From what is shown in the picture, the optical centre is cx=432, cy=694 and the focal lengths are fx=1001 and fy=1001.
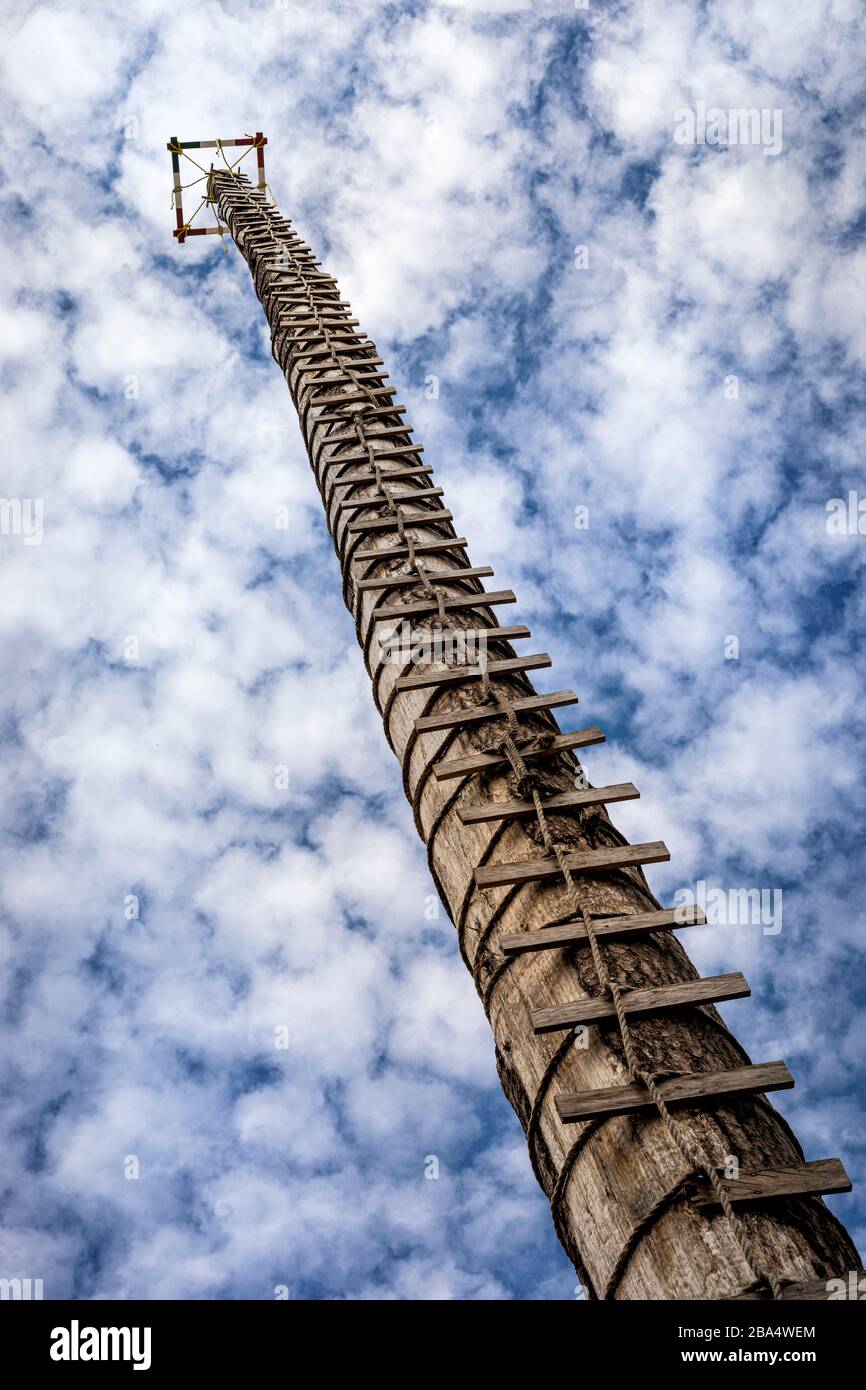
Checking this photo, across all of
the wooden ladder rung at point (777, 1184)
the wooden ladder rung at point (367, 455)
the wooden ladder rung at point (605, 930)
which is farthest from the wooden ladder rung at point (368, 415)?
the wooden ladder rung at point (777, 1184)

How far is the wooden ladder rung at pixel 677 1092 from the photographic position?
9.61 feet

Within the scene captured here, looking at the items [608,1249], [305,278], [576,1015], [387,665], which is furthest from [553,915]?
[305,278]

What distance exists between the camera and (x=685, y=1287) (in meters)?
2.65

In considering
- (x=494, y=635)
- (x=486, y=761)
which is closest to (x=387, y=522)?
(x=494, y=635)

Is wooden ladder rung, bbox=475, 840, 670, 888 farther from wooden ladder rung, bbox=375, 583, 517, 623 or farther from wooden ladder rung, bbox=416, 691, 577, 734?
wooden ladder rung, bbox=375, 583, 517, 623

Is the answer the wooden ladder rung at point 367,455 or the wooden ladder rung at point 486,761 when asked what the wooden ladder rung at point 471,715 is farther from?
the wooden ladder rung at point 367,455

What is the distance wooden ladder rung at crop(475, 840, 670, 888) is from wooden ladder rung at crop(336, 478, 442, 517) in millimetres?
3307

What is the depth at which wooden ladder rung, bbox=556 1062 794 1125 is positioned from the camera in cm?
293

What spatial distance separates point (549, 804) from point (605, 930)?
27.5 inches

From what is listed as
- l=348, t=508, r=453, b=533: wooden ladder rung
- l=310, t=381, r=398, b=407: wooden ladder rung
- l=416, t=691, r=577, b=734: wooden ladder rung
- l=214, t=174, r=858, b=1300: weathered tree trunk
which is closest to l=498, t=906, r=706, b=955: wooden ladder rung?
l=214, t=174, r=858, b=1300: weathered tree trunk

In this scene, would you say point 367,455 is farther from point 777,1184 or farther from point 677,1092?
point 777,1184

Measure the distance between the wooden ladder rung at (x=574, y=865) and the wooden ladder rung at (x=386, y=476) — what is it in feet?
12.3

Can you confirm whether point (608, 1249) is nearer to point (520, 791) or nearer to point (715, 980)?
point (715, 980)
